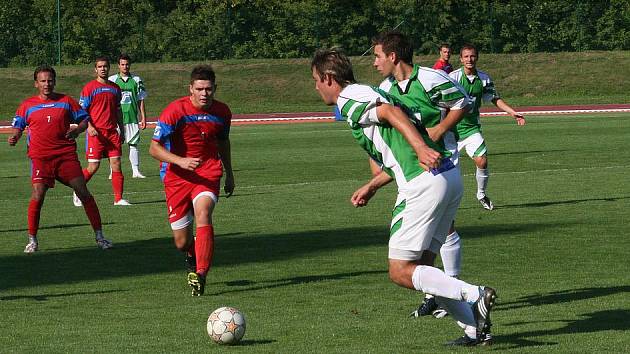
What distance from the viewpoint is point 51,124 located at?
1373 centimetres

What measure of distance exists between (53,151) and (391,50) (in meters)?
6.27

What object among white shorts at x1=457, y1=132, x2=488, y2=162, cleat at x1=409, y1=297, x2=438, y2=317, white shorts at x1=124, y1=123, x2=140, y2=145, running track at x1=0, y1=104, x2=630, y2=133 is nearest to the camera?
cleat at x1=409, y1=297, x2=438, y2=317

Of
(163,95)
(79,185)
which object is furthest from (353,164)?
(163,95)

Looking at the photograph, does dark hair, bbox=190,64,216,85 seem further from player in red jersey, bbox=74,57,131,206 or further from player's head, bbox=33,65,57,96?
player in red jersey, bbox=74,57,131,206

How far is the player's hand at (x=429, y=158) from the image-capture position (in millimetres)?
7109

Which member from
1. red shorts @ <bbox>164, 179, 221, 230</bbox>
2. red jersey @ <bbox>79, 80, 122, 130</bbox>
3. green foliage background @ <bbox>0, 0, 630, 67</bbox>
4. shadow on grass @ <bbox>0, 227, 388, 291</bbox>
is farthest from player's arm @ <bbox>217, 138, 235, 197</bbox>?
green foliage background @ <bbox>0, 0, 630, 67</bbox>

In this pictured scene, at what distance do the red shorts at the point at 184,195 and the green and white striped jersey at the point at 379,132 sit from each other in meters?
3.24

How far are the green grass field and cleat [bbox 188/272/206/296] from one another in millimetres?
Result: 97

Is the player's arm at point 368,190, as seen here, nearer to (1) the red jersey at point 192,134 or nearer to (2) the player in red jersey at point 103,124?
(1) the red jersey at point 192,134

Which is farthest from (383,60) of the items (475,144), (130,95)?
(130,95)

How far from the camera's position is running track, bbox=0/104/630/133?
4438 cm

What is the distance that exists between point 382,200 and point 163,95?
Result: 34.5 metres

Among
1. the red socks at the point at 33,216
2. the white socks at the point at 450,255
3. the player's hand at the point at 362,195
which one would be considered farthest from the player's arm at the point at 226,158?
the player's hand at the point at 362,195

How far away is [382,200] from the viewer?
18.5m
